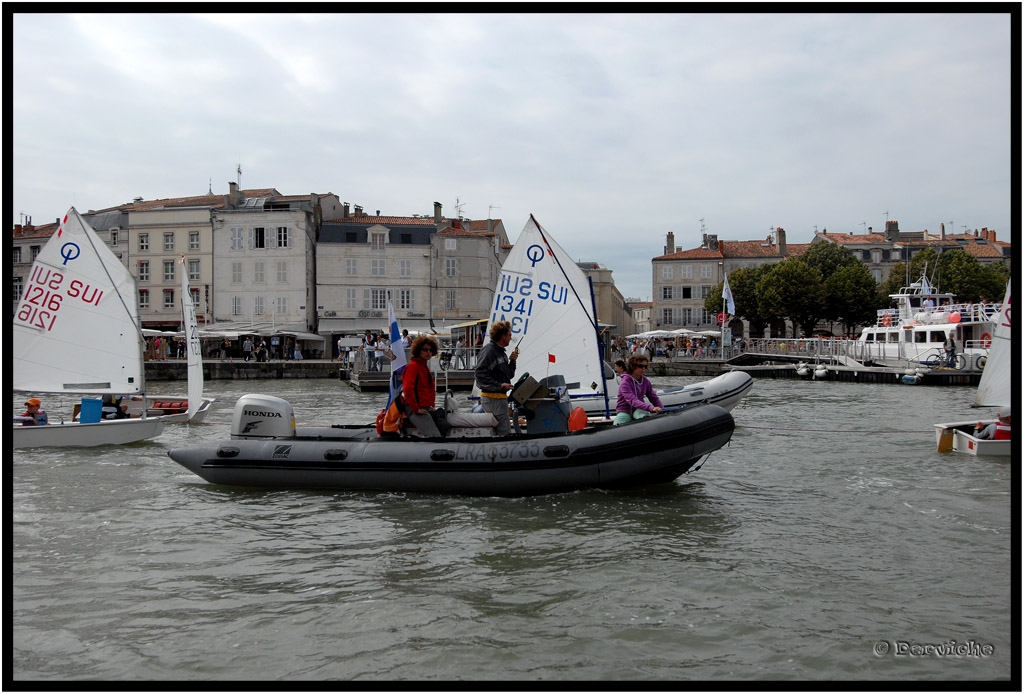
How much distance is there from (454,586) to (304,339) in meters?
50.9

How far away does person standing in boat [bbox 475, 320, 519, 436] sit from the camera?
36.2 feet

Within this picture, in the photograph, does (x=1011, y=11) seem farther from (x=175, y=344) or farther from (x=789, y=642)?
(x=175, y=344)

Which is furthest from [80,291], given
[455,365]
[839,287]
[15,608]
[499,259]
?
[839,287]

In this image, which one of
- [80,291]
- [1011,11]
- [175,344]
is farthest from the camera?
[175,344]

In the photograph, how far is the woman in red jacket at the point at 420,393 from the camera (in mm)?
11023

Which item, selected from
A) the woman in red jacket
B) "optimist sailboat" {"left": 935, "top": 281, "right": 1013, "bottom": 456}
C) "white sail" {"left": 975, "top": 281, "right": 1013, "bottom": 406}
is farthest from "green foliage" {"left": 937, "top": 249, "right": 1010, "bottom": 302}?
the woman in red jacket

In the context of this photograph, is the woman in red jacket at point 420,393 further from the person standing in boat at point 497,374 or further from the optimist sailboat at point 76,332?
the optimist sailboat at point 76,332

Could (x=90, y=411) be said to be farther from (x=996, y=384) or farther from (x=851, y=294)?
(x=851, y=294)

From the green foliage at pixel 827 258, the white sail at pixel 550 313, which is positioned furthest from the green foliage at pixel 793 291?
the white sail at pixel 550 313

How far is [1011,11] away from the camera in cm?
423

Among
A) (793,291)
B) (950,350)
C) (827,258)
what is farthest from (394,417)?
(827,258)

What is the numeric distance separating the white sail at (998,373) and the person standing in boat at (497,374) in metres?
8.22

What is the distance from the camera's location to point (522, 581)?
7770 mm

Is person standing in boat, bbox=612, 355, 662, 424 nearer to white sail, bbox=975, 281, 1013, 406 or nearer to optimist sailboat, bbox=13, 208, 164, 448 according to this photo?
white sail, bbox=975, 281, 1013, 406
